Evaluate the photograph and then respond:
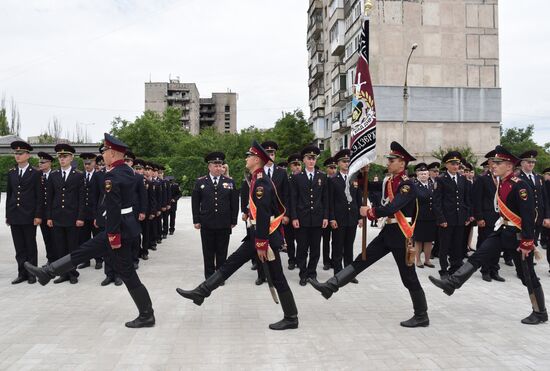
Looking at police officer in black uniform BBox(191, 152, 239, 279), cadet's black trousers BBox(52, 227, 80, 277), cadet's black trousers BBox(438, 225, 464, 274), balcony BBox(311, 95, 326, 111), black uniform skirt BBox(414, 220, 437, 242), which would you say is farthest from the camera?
balcony BBox(311, 95, 326, 111)

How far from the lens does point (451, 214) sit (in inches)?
347

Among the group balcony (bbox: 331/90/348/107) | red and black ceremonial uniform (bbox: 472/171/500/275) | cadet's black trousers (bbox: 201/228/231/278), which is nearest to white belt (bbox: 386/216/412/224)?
cadet's black trousers (bbox: 201/228/231/278)

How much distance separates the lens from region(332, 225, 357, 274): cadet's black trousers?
839cm

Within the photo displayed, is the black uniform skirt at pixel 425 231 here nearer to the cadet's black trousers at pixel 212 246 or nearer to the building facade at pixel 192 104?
the cadet's black trousers at pixel 212 246

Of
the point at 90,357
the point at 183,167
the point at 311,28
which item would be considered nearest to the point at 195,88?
the point at 311,28

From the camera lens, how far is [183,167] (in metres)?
39.8

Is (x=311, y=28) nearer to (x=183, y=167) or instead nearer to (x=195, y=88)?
(x=183, y=167)

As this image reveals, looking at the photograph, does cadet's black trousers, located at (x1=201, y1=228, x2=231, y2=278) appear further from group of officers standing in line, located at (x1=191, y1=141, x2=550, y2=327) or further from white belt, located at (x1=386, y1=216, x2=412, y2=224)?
white belt, located at (x1=386, y1=216, x2=412, y2=224)

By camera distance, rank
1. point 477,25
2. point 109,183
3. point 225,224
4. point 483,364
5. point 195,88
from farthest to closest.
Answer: point 195,88 < point 477,25 < point 225,224 < point 109,183 < point 483,364

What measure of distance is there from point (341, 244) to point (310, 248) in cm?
63

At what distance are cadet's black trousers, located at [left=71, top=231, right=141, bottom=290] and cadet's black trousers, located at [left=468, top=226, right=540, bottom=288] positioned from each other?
407 cm

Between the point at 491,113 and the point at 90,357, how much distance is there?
4131 cm

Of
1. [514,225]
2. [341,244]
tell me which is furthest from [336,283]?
[341,244]

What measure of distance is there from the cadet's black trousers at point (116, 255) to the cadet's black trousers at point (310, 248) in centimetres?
333
